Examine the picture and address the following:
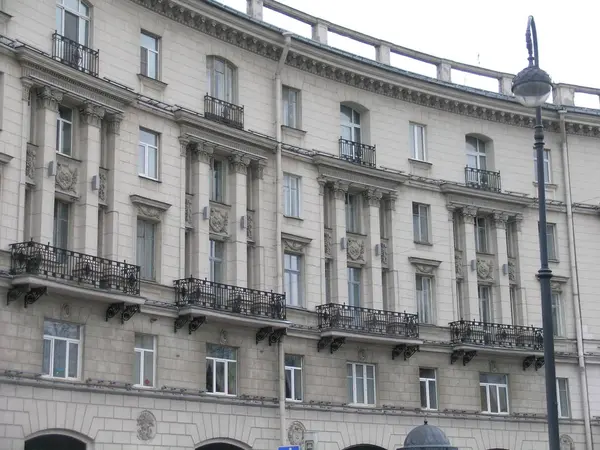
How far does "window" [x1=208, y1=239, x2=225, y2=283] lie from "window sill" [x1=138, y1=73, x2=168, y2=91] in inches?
203

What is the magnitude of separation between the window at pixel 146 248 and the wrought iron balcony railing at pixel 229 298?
874 mm

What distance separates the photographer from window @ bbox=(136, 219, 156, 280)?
32.6 m

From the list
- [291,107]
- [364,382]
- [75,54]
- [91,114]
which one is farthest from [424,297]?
[75,54]

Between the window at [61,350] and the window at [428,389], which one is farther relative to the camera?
the window at [428,389]

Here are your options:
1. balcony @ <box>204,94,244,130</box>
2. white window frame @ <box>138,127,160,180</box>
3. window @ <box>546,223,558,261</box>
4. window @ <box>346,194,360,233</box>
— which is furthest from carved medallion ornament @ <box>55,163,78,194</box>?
window @ <box>546,223,558,261</box>

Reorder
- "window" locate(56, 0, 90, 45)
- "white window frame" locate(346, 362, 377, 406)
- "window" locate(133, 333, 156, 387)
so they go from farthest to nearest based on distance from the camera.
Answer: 1. "white window frame" locate(346, 362, 377, 406)
2. "window" locate(133, 333, 156, 387)
3. "window" locate(56, 0, 90, 45)

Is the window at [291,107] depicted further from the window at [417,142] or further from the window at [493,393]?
the window at [493,393]

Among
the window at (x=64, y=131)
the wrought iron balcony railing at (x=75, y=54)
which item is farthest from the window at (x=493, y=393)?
the wrought iron balcony railing at (x=75, y=54)

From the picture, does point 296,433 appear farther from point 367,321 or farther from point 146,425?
point 146,425

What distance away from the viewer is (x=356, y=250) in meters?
39.5

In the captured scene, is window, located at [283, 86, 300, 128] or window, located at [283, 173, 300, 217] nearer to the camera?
window, located at [283, 173, 300, 217]

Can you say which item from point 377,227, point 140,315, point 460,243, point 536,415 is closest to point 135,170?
point 140,315

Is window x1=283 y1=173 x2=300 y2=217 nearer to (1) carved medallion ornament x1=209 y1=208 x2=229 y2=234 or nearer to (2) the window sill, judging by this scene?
(1) carved medallion ornament x1=209 y1=208 x2=229 y2=234

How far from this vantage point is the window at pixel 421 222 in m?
41.8
